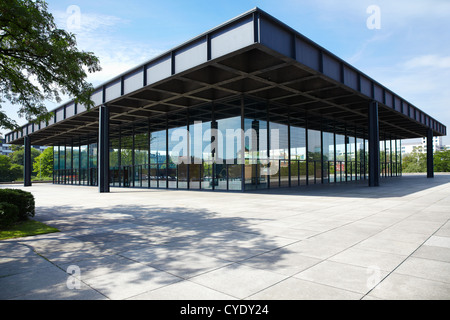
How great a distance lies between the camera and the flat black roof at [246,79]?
512 inches

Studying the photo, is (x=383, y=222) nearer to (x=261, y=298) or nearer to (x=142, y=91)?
(x=261, y=298)

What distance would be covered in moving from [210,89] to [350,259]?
1660cm

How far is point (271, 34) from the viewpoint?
12742 millimetres

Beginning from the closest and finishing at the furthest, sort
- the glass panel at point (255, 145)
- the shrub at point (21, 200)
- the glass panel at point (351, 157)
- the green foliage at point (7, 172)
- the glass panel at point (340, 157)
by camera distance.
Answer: the shrub at point (21, 200) < the glass panel at point (255, 145) < the glass panel at point (340, 157) < the glass panel at point (351, 157) < the green foliage at point (7, 172)

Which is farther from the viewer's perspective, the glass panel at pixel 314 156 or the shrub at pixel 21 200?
the glass panel at pixel 314 156

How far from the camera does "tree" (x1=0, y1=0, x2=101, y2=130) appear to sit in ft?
26.9

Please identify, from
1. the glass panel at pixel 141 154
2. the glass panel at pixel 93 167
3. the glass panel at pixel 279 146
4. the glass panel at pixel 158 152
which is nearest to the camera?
the glass panel at pixel 279 146

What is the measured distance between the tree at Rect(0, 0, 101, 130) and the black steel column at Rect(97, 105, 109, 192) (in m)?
11.7

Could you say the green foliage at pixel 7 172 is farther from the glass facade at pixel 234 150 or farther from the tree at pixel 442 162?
the tree at pixel 442 162

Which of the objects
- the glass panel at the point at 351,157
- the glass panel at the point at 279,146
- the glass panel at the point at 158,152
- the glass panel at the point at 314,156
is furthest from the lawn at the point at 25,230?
the glass panel at the point at 351,157

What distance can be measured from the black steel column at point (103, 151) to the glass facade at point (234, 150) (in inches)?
222

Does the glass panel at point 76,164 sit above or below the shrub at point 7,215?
above

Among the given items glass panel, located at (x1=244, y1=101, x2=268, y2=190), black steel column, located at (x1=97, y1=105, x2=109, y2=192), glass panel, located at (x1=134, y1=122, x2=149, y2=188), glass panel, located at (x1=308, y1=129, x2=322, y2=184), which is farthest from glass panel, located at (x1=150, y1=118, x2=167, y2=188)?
glass panel, located at (x1=308, y1=129, x2=322, y2=184)

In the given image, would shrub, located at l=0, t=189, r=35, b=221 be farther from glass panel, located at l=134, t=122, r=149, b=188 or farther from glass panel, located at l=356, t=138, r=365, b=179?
glass panel, located at l=356, t=138, r=365, b=179
